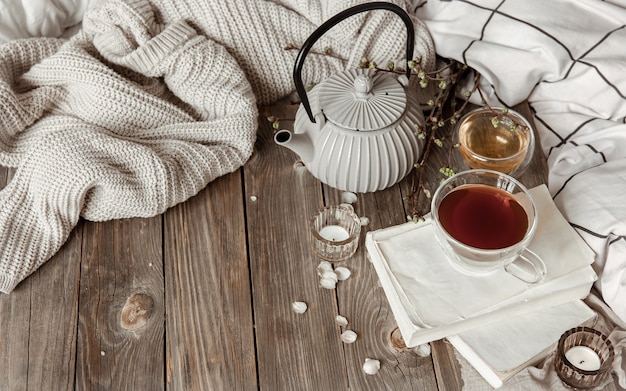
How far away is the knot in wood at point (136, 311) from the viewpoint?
36.7 inches

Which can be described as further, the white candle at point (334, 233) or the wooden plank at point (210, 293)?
the white candle at point (334, 233)

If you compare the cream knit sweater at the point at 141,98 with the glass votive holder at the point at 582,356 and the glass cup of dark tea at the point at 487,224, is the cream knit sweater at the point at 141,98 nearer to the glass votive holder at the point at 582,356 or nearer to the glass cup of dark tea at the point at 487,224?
the glass cup of dark tea at the point at 487,224

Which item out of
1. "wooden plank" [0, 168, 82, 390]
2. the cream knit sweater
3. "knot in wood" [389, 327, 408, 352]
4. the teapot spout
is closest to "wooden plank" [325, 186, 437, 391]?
"knot in wood" [389, 327, 408, 352]

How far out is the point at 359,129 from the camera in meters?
0.94

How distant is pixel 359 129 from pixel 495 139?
0.24 metres

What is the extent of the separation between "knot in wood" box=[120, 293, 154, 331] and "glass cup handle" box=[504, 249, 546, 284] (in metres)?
0.49

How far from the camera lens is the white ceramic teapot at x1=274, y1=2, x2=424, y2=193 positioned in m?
0.95

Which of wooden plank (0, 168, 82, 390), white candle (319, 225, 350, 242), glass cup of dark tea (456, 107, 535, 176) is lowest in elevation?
wooden plank (0, 168, 82, 390)

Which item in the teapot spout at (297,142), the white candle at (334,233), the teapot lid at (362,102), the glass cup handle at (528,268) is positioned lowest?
the white candle at (334,233)

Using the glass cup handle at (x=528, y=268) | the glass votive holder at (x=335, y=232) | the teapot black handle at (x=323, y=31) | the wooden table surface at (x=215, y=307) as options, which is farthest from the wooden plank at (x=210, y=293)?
the glass cup handle at (x=528, y=268)

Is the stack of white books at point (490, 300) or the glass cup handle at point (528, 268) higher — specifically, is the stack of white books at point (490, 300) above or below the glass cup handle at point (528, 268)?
below

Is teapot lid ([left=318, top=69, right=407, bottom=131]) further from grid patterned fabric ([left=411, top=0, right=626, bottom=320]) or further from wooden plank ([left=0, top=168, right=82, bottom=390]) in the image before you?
wooden plank ([left=0, top=168, right=82, bottom=390])

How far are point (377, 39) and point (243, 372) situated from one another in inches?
22.2

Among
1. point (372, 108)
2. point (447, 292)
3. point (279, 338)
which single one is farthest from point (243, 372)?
point (372, 108)
